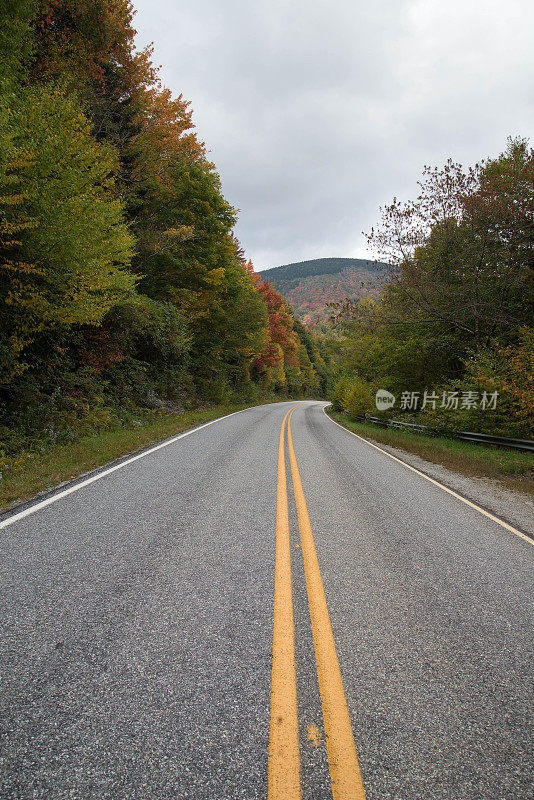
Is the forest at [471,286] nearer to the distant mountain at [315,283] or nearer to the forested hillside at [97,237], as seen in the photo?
the forested hillside at [97,237]

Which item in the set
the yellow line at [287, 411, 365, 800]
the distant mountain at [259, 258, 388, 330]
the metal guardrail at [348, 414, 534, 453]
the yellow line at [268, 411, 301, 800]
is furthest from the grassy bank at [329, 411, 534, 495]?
the distant mountain at [259, 258, 388, 330]

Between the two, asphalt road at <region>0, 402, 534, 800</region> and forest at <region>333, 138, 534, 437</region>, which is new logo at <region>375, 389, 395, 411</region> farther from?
asphalt road at <region>0, 402, 534, 800</region>

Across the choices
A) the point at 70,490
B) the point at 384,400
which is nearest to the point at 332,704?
the point at 70,490

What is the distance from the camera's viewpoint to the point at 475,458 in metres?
9.45

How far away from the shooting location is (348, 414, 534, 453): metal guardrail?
9.69 m

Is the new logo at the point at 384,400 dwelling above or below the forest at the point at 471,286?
below

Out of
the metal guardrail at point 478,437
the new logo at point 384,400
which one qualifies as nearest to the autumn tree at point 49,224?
the metal guardrail at point 478,437

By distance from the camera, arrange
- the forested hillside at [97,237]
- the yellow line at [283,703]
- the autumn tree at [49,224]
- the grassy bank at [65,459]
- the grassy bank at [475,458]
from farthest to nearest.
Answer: the grassy bank at [475,458] < the forested hillside at [97,237] < the autumn tree at [49,224] < the grassy bank at [65,459] < the yellow line at [283,703]

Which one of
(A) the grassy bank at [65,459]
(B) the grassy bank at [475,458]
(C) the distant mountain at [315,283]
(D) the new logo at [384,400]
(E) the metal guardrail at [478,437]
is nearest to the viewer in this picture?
(A) the grassy bank at [65,459]

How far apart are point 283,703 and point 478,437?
1225 centimetres

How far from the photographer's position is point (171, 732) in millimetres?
1639

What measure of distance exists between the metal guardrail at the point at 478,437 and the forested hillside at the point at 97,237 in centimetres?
1037

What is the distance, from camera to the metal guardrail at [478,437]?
9.69 metres

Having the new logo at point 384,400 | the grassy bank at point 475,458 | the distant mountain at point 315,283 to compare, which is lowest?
the grassy bank at point 475,458
